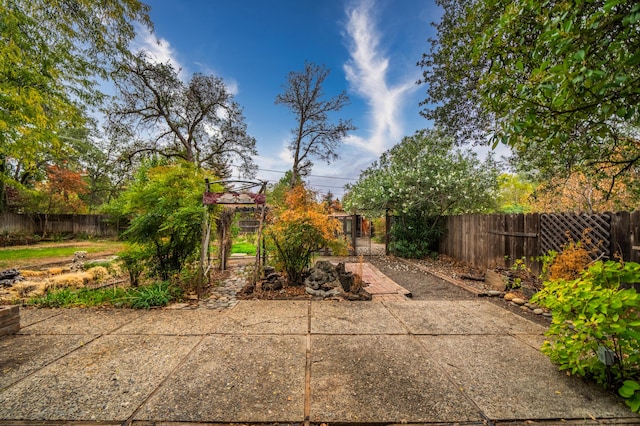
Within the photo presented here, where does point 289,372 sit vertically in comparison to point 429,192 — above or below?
below

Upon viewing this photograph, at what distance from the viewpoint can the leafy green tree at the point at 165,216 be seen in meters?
4.40

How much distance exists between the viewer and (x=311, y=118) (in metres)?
15.8

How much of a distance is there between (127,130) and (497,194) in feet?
50.1

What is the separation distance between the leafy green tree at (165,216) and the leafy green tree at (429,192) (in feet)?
19.0

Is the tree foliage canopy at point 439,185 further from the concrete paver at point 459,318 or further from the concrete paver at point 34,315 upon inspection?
the concrete paver at point 34,315

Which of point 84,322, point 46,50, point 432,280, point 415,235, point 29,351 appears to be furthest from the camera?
point 415,235

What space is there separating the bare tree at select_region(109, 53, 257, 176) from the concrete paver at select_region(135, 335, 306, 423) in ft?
31.4

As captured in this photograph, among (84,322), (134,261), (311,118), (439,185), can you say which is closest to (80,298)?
(134,261)

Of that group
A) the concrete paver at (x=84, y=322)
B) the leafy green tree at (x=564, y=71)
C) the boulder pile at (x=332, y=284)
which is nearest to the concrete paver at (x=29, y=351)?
the concrete paver at (x=84, y=322)

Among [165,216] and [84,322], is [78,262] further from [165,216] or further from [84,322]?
[84,322]

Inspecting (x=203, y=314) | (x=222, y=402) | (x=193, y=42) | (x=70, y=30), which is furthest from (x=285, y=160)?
(x=222, y=402)

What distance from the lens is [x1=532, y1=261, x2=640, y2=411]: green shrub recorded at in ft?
5.73

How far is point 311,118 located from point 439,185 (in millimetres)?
9933

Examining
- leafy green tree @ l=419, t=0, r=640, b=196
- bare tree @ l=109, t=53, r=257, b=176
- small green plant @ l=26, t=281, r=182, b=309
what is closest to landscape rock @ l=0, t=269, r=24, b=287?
small green plant @ l=26, t=281, r=182, b=309
